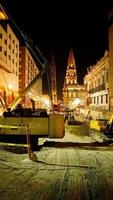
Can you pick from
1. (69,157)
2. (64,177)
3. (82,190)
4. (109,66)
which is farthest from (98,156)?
(109,66)

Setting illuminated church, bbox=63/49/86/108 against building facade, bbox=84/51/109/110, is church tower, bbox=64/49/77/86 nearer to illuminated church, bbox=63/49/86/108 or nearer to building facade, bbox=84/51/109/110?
illuminated church, bbox=63/49/86/108

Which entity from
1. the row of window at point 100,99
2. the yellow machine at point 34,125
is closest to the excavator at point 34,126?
the yellow machine at point 34,125

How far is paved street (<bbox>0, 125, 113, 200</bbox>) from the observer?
689 centimetres

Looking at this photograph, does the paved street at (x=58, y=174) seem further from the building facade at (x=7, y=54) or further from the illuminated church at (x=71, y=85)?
the illuminated church at (x=71, y=85)

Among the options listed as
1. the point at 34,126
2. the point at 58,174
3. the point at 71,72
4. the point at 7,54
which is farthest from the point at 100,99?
the point at 71,72

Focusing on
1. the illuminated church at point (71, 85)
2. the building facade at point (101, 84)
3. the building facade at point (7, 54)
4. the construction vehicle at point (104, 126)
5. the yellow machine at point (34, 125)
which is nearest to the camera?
the yellow machine at point (34, 125)

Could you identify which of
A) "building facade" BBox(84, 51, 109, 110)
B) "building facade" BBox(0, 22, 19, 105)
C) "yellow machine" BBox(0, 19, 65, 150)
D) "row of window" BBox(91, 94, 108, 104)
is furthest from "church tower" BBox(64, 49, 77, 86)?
"yellow machine" BBox(0, 19, 65, 150)

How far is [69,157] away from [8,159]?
251 centimetres

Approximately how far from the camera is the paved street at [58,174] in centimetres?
689

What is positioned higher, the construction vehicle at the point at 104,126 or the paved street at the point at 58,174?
the construction vehicle at the point at 104,126

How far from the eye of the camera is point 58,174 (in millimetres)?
8820

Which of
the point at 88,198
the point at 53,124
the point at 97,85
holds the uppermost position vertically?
the point at 97,85

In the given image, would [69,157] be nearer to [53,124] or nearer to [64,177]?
[53,124]

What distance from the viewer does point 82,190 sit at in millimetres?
7168
